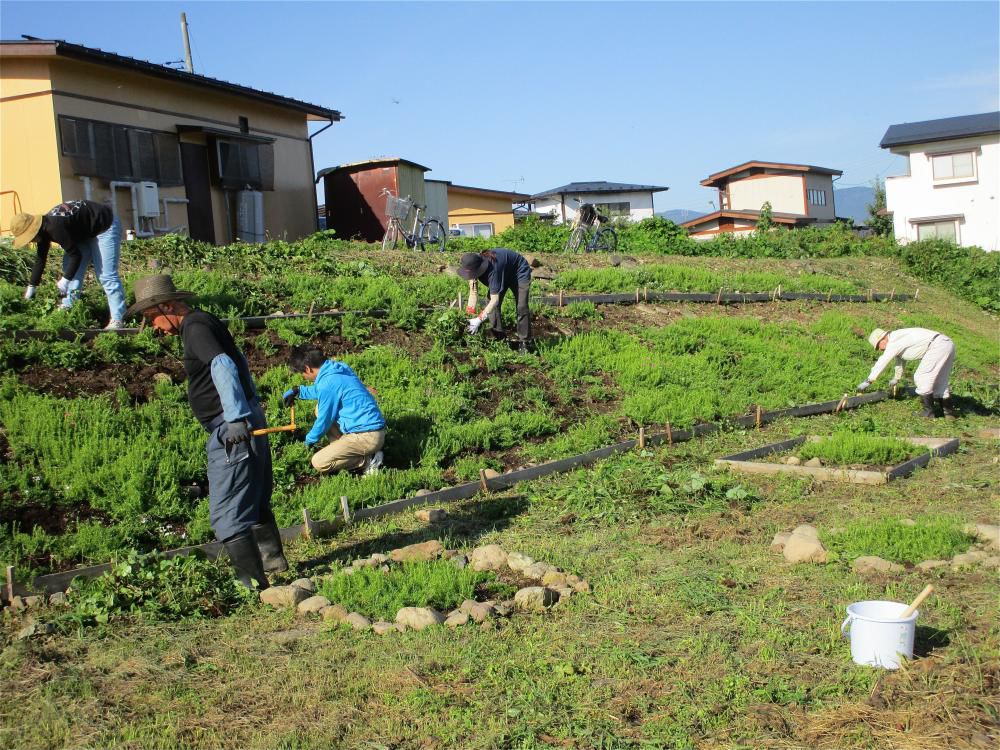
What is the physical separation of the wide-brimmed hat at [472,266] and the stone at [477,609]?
612 cm

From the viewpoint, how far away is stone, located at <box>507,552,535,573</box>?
579 centimetres

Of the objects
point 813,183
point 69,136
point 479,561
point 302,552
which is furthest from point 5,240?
point 813,183

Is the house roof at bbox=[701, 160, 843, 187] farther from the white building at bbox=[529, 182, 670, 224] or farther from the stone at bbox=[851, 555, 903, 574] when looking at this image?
the stone at bbox=[851, 555, 903, 574]

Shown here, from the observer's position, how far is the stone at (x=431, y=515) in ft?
23.5

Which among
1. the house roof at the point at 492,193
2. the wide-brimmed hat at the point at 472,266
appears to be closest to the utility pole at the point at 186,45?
the house roof at the point at 492,193

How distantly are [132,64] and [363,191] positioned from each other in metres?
7.56

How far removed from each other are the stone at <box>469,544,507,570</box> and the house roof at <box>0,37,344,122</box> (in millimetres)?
13310

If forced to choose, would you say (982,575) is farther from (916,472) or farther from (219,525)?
(219,525)

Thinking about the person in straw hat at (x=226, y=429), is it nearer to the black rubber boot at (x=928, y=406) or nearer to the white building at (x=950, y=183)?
the black rubber boot at (x=928, y=406)

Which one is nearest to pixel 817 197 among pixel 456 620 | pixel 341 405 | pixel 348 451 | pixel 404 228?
pixel 404 228

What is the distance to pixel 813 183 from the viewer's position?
151 feet

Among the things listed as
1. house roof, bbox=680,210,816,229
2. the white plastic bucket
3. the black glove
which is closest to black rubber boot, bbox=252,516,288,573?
the black glove

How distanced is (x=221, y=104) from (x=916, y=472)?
16.8m

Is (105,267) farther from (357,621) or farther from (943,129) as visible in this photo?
(943,129)
